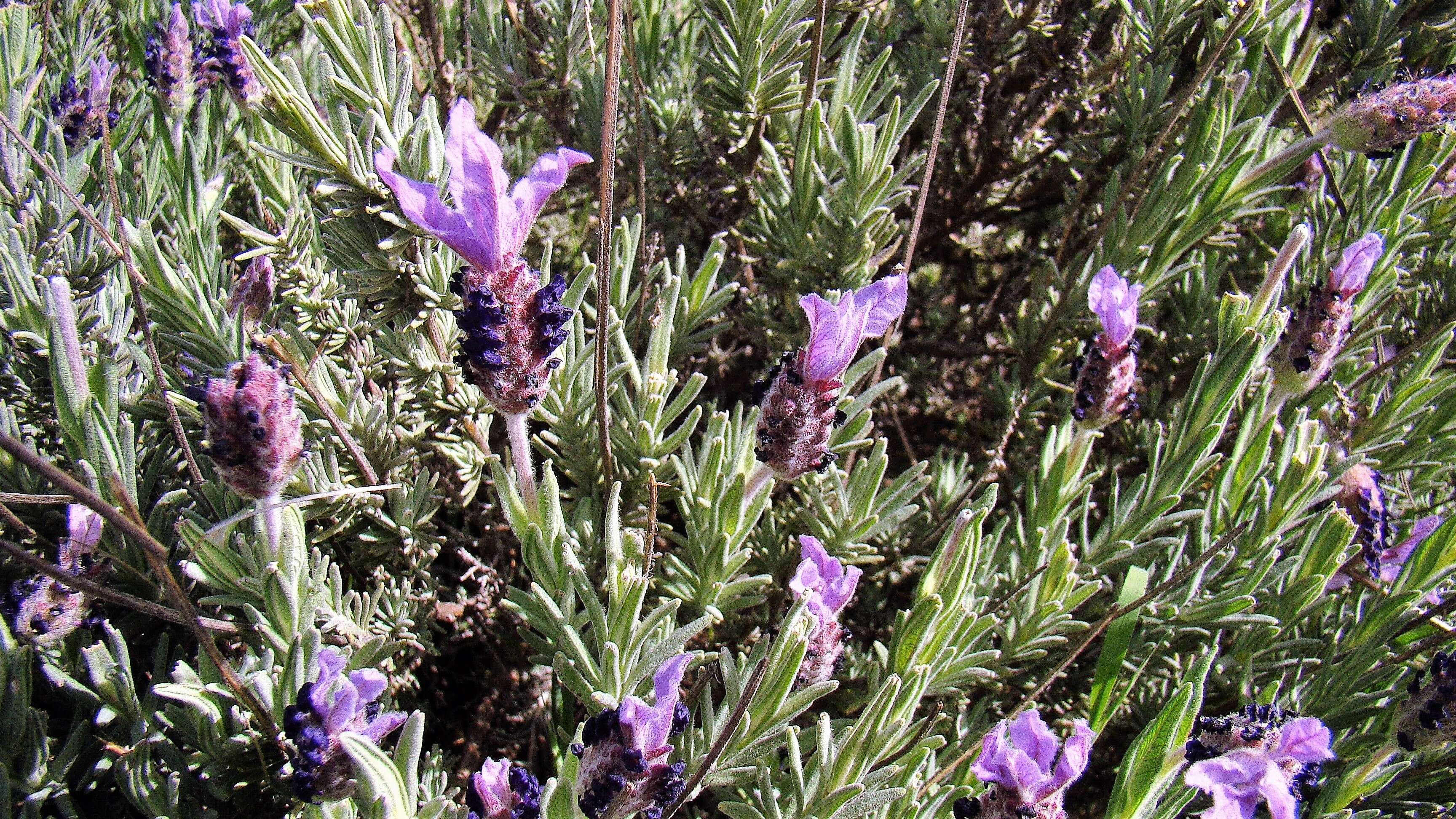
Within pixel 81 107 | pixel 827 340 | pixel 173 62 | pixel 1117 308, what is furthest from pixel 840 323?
pixel 81 107

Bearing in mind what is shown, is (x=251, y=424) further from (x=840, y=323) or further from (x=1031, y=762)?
(x=1031, y=762)

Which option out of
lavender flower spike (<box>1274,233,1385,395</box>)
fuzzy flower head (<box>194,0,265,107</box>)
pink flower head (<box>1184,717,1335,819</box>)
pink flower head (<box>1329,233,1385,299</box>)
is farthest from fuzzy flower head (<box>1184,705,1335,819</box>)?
fuzzy flower head (<box>194,0,265,107</box>)

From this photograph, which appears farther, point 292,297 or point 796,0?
point 796,0

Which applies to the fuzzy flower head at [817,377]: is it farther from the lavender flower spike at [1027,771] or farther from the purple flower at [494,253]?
the lavender flower spike at [1027,771]

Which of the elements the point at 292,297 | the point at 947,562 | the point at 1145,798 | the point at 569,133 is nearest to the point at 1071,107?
the point at 569,133

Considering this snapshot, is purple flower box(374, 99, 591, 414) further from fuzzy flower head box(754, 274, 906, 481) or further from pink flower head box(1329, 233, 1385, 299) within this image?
pink flower head box(1329, 233, 1385, 299)

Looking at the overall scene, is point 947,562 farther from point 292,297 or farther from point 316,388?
point 292,297
